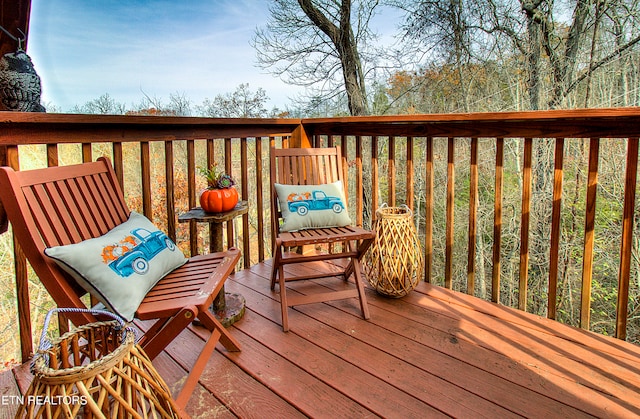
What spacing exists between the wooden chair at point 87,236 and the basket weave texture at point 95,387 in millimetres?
298

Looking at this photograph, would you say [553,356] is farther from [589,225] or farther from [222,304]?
[222,304]

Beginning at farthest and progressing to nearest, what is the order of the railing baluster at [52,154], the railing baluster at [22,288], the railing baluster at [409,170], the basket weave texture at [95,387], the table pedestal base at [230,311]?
the railing baluster at [409,170] < the table pedestal base at [230,311] < the railing baluster at [52,154] < the railing baluster at [22,288] < the basket weave texture at [95,387]

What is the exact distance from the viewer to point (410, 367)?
1775 mm

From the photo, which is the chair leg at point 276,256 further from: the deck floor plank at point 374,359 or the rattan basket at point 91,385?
the rattan basket at point 91,385

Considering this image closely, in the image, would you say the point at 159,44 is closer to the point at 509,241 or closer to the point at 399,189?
the point at 399,189

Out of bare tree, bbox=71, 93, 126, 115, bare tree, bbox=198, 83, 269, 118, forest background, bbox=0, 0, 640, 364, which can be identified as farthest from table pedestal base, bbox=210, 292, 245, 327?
bare tree, bbox=198, 83, 269, 118

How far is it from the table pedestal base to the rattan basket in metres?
1.00

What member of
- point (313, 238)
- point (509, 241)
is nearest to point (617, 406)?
point (313, 238)

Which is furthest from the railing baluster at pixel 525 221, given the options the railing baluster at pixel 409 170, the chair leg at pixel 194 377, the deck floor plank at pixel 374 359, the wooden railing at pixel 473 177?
the chair leg at pixel 194 377

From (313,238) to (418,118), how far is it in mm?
934

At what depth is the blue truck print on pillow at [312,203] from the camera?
2.52m

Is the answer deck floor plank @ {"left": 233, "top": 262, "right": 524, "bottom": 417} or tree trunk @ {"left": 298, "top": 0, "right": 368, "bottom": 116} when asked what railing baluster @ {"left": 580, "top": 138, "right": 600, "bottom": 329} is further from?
tree trunk @ {"left": 298, "top": 0, "right": 368, "bottom": 116}

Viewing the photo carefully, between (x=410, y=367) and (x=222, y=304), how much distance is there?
104 centimetres

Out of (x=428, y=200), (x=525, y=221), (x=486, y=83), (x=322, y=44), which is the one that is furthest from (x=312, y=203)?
(x=322, y=44)
